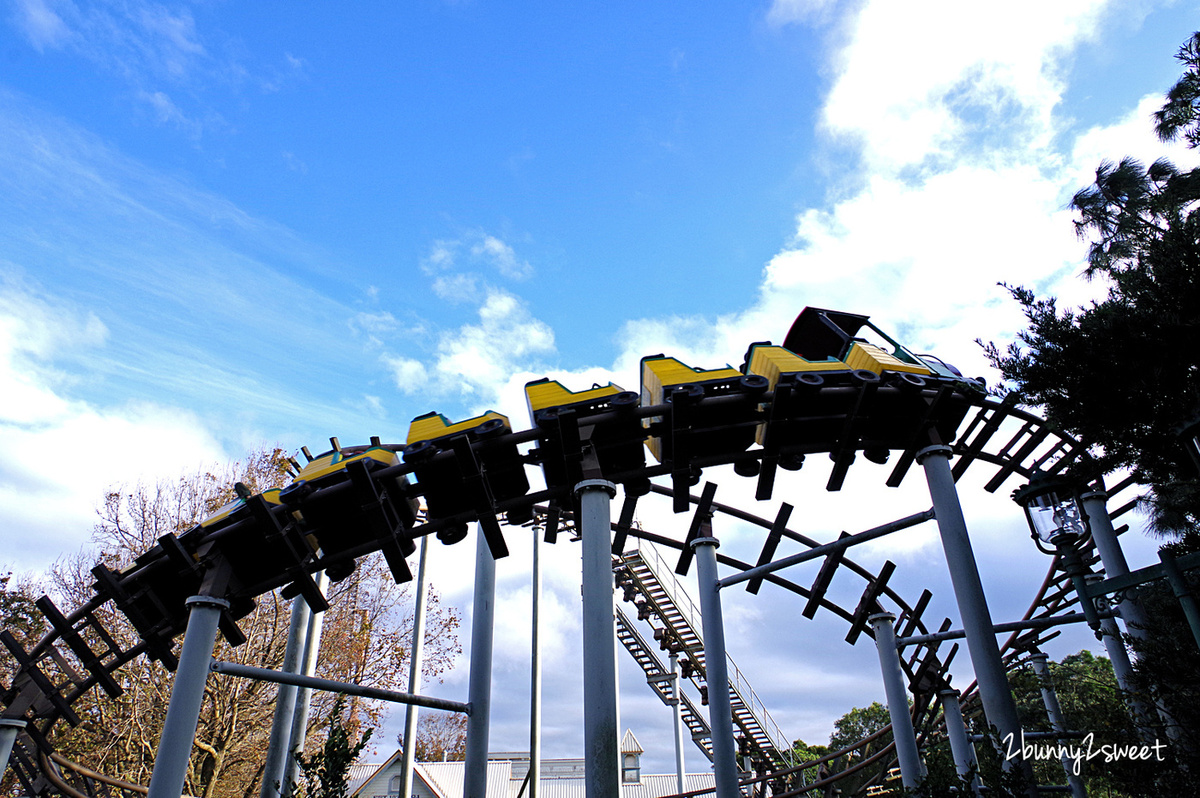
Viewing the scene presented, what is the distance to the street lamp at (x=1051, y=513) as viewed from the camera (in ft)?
18.9

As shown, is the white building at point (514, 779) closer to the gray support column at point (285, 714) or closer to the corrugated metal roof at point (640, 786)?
the corrugated metal roof at point (640, 786)

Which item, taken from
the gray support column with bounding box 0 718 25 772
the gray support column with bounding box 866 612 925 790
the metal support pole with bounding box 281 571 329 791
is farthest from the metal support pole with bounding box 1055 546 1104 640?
the gray support column with bounding box 0 718 25 772

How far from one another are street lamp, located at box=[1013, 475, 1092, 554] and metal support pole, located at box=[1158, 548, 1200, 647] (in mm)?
663

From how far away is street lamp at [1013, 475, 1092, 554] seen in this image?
18.9 ft

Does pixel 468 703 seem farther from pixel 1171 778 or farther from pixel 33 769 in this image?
pixel 33 769

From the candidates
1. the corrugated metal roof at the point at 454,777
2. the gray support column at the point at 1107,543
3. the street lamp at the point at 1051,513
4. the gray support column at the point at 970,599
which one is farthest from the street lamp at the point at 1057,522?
the corrugated metal roof at the point at 454,777

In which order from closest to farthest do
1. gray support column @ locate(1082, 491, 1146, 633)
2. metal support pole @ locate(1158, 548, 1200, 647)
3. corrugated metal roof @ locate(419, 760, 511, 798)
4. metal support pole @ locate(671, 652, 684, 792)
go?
1. metal support pole @ locate(1158, 548, 1200, 647)
2. gray support column @ locate(1082, 491, 1146, 633)
3. metal support pole @ locate(671, 652, 684, 792)
4. corrugated metal roof @ locate(419, 760, 511, 798)

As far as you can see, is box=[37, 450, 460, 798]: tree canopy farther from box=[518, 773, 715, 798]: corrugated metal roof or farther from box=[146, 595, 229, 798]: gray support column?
box=[518, 773, 715, 798]: corrugated metal roof

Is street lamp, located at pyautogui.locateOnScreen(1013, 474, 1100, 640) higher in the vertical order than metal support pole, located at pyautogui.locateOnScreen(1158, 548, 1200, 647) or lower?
higher

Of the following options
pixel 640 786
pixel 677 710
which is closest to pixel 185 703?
pixel 677 710

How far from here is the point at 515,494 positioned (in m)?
7.66

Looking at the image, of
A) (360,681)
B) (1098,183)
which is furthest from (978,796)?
(360,681)

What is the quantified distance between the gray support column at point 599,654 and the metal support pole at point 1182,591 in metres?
4.08

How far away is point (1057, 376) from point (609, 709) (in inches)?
172
